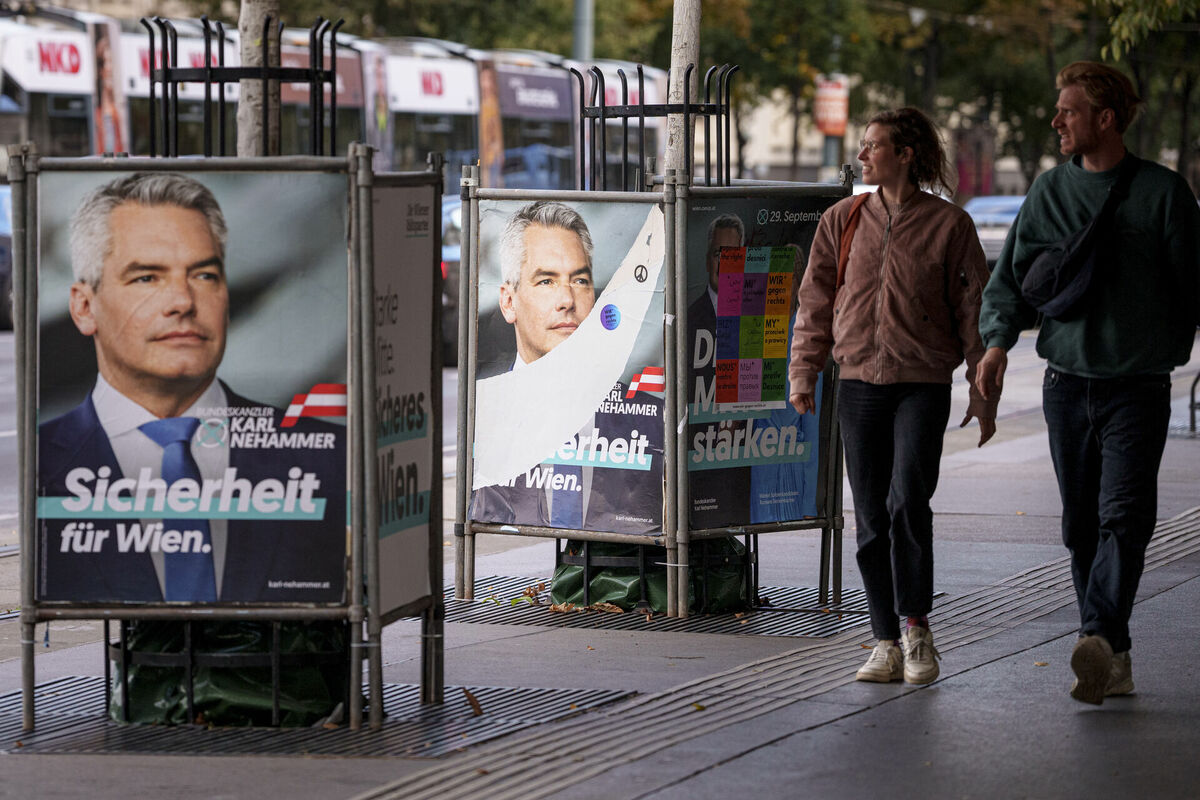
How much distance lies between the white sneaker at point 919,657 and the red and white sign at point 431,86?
2600cm

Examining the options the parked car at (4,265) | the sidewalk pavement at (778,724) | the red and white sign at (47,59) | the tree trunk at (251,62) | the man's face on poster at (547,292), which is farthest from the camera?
the red and white sign at (47,59)

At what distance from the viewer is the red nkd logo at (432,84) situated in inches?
1244

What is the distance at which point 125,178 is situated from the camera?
17.1 feet

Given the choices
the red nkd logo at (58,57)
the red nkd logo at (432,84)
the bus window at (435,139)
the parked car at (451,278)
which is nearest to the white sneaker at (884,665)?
the parked car at (451,278)

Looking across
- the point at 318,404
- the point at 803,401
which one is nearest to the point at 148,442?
the point at 318,404

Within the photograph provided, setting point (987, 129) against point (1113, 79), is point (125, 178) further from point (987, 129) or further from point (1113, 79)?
point (987, 129)

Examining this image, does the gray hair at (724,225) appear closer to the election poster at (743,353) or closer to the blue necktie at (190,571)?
the election poster at (743,353)

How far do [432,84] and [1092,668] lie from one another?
2727cm

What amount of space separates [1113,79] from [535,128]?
29.0m

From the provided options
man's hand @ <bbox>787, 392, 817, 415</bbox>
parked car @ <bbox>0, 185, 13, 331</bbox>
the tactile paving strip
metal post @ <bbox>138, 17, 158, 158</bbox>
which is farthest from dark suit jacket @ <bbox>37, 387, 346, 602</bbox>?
parked car @ <bbox>0, 185, 13, 331</bbox>

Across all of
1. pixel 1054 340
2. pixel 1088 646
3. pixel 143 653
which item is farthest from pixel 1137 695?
pixel 143 653

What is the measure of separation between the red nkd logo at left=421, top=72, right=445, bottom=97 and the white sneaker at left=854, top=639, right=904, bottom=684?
26.5 meters

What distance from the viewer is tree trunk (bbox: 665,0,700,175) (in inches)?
311

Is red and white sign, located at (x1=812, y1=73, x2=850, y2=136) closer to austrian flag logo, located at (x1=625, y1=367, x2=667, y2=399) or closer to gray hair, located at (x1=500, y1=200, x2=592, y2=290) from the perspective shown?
gray hair, located at (x1=500, y1=200, x2=592, y2=290)
